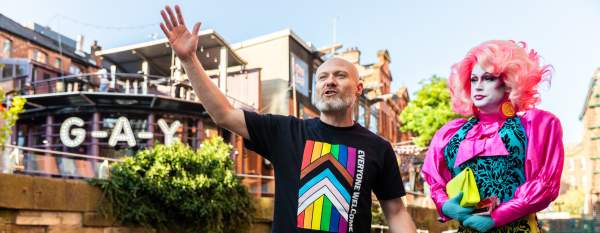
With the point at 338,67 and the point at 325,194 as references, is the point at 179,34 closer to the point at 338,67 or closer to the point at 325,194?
the point at 338,67

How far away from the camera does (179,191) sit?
13289 mm

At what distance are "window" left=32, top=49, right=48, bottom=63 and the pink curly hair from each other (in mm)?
29764

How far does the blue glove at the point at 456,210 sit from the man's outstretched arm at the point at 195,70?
3.67 feet

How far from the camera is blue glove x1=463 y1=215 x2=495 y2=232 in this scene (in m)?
3.06

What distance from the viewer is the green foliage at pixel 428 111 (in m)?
30.3

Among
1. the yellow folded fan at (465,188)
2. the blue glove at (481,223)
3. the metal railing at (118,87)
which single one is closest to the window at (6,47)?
the metal railing at (118,87)

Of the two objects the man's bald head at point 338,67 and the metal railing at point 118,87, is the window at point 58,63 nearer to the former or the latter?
the metal railing at point 118,87

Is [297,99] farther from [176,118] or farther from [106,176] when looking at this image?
[106,176]

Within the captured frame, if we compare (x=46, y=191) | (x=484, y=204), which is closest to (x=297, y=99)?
(x=46, y=191)

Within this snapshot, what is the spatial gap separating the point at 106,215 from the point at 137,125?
30.8ft

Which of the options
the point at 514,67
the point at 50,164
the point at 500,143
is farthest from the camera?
the point at 50,164

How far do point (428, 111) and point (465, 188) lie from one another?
28360mm

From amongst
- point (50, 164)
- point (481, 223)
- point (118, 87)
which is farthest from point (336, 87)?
point (118, 87)

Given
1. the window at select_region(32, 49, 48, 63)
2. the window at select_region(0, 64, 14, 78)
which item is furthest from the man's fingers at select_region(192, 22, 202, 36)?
the window at select_region(32, 49, 48, 63)
